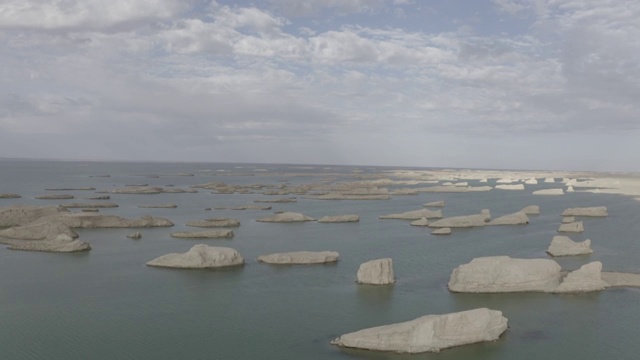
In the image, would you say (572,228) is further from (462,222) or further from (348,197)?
(348,197)

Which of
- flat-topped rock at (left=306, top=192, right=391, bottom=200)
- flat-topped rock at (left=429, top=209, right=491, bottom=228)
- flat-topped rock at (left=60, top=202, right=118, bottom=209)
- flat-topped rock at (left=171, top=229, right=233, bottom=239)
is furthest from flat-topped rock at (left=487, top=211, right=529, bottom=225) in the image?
flat-topped rock at (left=60, top=202, right=118, bottom=209)

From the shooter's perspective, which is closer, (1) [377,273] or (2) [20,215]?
(1) [377,273]

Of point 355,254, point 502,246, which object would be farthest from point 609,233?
point 355,254

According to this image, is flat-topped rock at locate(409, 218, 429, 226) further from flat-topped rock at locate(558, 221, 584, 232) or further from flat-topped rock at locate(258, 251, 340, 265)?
flat-topped rock at locate(258, 251, 340, 265)

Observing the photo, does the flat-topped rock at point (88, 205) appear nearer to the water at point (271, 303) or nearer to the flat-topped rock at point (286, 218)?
the water at point (271, 303)

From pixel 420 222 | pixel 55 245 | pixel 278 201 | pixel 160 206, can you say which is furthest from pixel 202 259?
pixel 278 201

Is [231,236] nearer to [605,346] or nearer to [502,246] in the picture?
[502,246]
